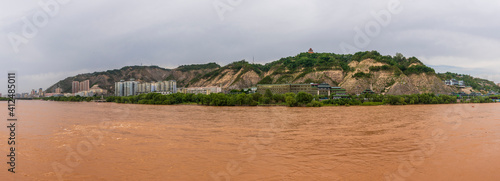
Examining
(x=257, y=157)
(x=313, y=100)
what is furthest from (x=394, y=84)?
(x=257, y=157)

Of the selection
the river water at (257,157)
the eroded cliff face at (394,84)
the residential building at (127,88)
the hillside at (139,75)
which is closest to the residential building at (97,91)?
the hillside at (139,75)

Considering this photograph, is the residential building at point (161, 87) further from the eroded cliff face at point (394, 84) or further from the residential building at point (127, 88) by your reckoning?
the eroded cliff face at point (394, 84)

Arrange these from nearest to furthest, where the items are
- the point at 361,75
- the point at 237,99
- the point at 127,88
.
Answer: the point at 237,99
the point at 361,75
the point at 127,88

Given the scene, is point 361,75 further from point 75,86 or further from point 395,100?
point 75,86

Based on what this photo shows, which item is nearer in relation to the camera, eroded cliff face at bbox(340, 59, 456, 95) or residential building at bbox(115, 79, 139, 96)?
eroded cliff face at bbox(340, 59, 456, 95)

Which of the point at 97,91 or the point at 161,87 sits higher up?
the point at 161,87

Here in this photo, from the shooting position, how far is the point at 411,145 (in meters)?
11.8

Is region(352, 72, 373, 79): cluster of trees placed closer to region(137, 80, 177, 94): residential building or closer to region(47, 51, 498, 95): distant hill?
region(47, 51, 498, 95): distant hill

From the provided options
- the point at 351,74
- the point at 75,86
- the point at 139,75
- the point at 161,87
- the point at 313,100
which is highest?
the point at 139,75

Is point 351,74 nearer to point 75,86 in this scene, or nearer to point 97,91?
point 97,91

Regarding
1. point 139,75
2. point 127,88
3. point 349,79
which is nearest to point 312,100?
point 349,79

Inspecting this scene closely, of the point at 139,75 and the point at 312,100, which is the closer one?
the point at 312,100

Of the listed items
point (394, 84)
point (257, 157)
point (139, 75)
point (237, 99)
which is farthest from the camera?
point (139, 75)

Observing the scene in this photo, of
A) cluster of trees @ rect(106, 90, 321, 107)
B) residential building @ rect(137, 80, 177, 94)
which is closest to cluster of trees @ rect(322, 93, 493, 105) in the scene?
cluster of trees @ rect(106, 90, 321, 107)
